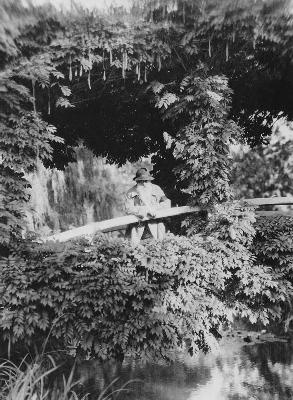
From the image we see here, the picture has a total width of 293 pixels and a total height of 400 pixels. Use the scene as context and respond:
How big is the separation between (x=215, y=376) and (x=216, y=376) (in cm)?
2

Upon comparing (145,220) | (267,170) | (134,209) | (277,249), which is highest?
(267,170)

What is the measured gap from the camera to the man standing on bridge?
658 cm

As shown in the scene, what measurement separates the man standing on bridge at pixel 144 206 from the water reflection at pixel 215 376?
6.53 ft

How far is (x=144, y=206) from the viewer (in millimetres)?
6648

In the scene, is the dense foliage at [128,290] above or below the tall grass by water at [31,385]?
above

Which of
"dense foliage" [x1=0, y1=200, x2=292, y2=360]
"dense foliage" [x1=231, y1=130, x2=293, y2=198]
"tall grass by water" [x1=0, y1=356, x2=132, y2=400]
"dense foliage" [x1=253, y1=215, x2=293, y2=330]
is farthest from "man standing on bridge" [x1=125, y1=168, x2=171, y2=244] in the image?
"dense foliage" [x1=231, y1=130, x2=293, y2=198]

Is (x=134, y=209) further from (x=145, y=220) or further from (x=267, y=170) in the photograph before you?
(x=267, y=170)

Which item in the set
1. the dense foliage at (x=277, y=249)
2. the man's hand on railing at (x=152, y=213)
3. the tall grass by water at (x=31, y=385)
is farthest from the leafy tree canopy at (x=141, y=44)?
the tall grass by water at (x=31, y=385)

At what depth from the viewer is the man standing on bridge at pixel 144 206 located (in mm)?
6582

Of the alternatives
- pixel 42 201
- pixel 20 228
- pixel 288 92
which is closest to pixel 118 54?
pixel 20 228

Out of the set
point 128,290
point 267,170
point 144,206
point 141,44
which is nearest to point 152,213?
point 144,206

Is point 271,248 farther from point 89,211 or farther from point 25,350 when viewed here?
point 89,211

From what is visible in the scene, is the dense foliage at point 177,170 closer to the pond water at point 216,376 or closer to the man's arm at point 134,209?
the man's arm at point 134,209

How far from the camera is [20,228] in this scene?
5.95 m
